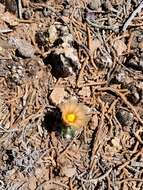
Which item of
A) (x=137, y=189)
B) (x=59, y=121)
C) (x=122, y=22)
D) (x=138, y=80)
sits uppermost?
(x=122, y=22)

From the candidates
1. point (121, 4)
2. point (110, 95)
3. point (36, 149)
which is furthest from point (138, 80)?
point (36, 149)

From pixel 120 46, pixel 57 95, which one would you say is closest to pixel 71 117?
pixel 57 95

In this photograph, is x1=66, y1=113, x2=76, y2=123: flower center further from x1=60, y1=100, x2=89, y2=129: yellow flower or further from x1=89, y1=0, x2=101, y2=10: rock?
x1=89, y1=0, x2=101, y2=10: rock

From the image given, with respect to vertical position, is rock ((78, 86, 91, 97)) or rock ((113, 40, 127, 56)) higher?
rock ((113, 40, 127, 56))

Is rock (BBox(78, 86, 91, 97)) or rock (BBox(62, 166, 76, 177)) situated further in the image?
rock (BBox(78, 86, 91, 97))

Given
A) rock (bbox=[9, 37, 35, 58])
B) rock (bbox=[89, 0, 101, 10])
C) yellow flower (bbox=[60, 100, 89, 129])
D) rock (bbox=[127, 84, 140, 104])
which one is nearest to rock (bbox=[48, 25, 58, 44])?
rock (bbox=[9, 37, 35, 58])

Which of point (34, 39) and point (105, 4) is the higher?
point (105, 4)

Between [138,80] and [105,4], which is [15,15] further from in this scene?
[138,80]
